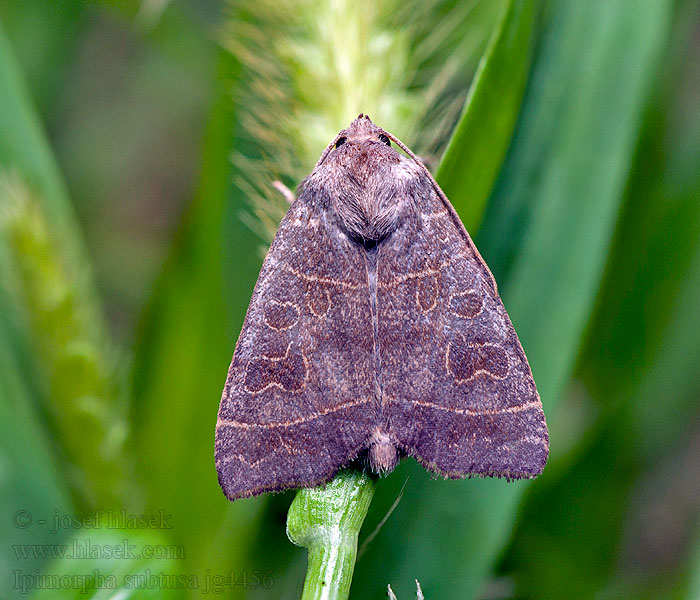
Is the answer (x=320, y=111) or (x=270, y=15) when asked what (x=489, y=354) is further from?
(x=270, y=15)

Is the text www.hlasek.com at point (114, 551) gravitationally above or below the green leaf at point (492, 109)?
below

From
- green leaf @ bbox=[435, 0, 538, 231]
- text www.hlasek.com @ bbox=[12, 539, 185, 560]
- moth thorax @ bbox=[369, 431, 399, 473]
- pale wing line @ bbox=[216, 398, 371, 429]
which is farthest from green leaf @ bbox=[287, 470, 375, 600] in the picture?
green leaf @ bbox=[435, 0, 538, 231]

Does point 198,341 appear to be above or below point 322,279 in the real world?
below

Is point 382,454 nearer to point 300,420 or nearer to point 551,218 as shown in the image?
point 300,420

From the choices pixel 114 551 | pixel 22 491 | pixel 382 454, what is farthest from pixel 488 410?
pixel 22 491

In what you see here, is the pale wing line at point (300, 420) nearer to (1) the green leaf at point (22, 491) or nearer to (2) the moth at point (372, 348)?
(2) the moth at point (372, 348)

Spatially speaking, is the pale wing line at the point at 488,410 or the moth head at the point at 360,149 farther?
the moth head at the point at 360,149

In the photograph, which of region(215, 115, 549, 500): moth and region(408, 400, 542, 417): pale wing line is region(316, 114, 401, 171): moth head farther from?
region(408, 400, 542, 417): pale wing line

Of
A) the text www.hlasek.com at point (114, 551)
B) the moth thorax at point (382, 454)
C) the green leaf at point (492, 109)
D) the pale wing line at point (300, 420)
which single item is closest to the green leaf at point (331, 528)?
the moth thorax at point (382, 454)
